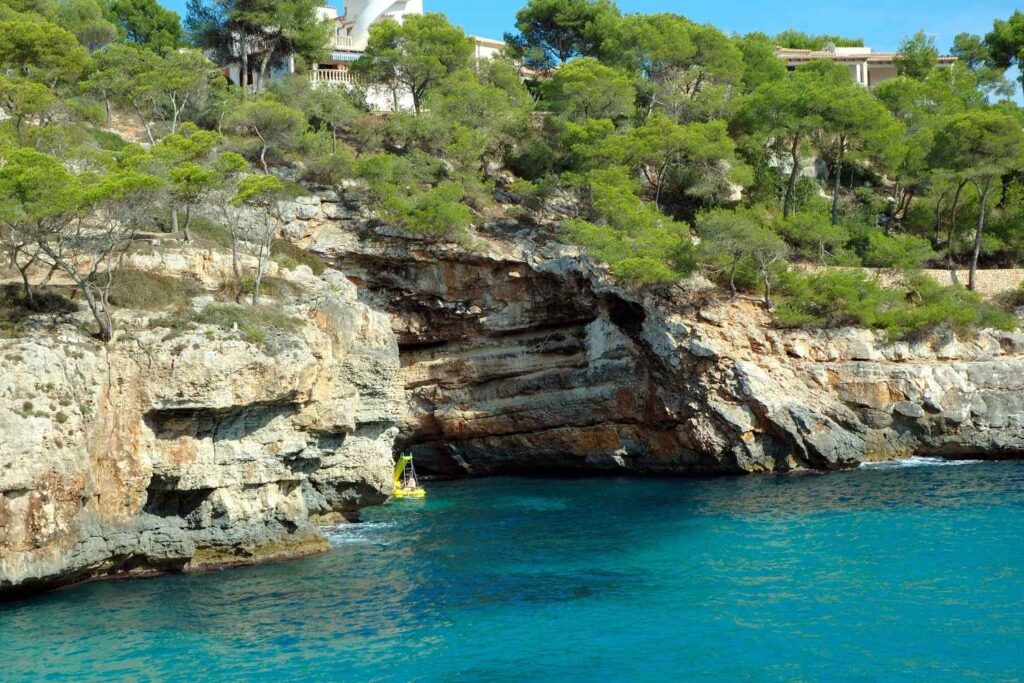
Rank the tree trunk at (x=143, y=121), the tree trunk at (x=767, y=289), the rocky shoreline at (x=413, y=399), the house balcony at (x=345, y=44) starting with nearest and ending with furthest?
1. the rocky shoreline at (x=413, y=399)
2. the tree trunk at (x=767, y=289)
3. the tree trunk at (x=143, y=121)
4. the house balcony at (x=345, y=44)

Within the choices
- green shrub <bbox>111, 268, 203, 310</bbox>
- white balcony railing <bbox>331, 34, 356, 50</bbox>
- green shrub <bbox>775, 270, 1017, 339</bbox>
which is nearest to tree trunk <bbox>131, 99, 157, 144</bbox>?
green shrub <bbox>111, 268, 203, 310</bbox>

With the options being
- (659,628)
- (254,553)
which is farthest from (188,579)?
(659,628)

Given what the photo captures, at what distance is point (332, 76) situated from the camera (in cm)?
6197

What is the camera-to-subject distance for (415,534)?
108 ft

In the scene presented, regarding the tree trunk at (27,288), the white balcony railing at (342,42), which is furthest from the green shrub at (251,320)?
the white balcony railing at (342,42)

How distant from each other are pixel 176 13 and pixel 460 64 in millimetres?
19932

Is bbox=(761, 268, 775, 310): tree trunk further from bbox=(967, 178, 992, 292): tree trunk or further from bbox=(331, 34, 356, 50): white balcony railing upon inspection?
bbox=(331, 34, 356, 50): white balcony railing

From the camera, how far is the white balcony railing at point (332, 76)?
60.6 metres

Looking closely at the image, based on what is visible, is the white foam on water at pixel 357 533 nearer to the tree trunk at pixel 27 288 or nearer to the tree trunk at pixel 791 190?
the tree trunk at pixel 27 288

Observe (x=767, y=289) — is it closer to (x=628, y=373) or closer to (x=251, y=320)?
(x=628, y=373)

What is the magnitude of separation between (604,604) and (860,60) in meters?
64.7

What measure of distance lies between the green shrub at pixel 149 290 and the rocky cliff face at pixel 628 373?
11311 millimetres

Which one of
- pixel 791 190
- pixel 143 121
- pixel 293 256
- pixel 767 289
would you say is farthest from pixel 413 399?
pixel 791 190

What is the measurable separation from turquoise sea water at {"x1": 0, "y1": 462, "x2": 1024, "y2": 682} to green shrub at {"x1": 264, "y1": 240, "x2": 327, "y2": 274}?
31.5 ft
